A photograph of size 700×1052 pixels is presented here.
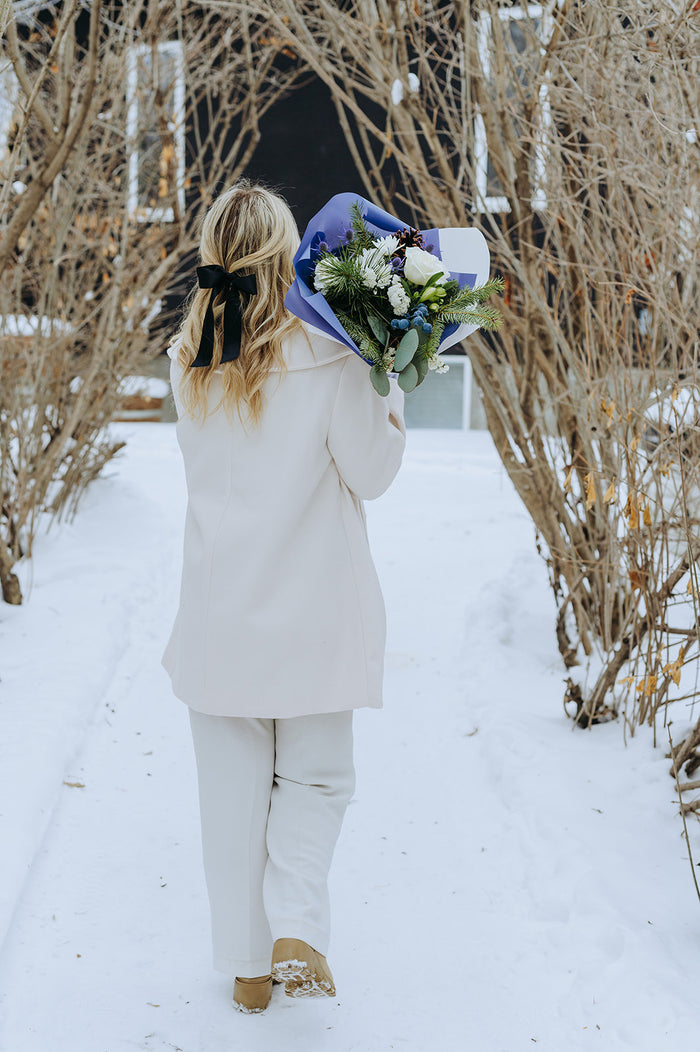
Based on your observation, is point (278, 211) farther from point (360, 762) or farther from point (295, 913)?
point (360, 762)

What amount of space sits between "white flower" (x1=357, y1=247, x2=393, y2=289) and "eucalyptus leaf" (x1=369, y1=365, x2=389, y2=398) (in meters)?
0.16

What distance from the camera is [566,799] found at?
10.5 feet

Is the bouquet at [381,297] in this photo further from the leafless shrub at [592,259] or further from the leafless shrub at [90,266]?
the leafless shrub at [90,266]

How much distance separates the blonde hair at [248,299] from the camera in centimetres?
Result: 207

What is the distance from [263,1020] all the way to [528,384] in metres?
2.63

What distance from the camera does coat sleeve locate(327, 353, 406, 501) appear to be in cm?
207

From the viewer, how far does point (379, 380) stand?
1979 mm

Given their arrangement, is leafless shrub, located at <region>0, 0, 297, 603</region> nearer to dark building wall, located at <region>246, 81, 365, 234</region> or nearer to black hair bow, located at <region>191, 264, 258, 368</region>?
black hair bow, located at <region>191, 264, 258, 368</region>

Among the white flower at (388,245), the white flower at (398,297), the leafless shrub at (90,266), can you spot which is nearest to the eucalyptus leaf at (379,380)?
the white flower at (398,297)

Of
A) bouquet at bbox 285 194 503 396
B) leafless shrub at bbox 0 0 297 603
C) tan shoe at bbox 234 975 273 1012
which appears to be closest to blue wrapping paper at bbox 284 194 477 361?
bouquet at bbox 285 194 503 396

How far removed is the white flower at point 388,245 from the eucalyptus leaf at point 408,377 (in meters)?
0.23

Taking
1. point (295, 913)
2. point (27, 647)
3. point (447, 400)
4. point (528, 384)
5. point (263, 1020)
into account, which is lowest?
point (447, 400)

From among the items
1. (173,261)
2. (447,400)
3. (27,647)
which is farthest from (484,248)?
(447,400)

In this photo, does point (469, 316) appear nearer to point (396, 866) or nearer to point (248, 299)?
point (248, 299)
